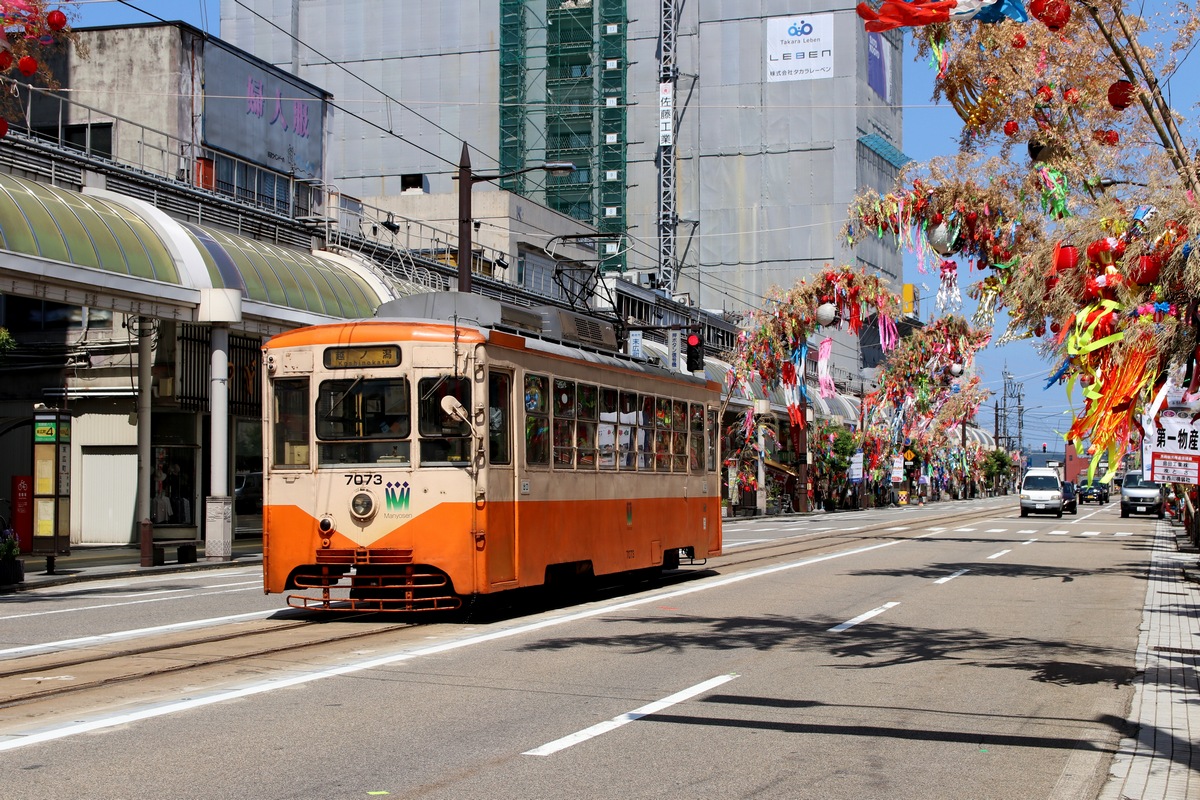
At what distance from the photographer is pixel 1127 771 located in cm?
761

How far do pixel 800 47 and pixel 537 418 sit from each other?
78.1m

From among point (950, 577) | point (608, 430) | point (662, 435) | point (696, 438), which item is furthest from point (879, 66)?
point (608, 430)

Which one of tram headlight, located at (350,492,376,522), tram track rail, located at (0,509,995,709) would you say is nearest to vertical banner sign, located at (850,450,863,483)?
tram track rail, located at (0,509,995,709)

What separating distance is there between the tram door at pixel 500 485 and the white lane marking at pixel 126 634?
10.1 feet

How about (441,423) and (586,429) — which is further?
→ (586,429)

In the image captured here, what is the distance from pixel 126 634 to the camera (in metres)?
13.4

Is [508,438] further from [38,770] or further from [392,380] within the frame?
[38,770]

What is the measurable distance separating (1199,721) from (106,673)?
313 inches

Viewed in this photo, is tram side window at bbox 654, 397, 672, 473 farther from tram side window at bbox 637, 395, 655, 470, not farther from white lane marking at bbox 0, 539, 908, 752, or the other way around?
white lane marking at bbox 0, 539, 908, 752

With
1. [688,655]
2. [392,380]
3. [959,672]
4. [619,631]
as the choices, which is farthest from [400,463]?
[959,672]

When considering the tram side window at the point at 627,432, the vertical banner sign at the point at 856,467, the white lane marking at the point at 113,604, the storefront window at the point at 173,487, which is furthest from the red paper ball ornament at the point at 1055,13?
the vertical banner sign at the point at 856,467

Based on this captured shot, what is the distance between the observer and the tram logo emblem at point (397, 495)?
1360 cm

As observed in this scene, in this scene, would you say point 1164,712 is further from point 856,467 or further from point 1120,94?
point 856,467

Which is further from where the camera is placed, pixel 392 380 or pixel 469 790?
pixel 392 380
